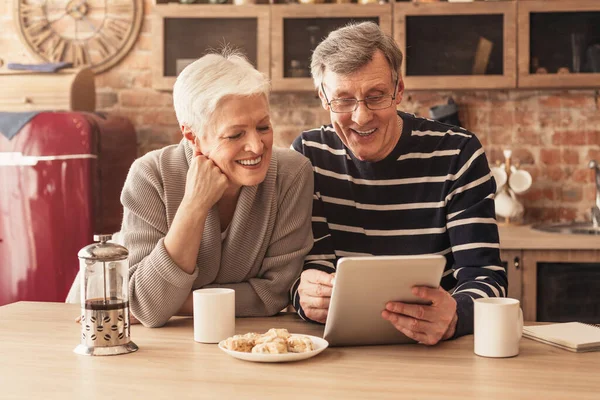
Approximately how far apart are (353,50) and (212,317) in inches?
31.2

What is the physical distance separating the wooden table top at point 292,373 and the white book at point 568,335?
0.02 meters

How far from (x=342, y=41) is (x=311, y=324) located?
2.39ft

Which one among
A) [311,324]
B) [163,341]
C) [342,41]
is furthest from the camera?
[342,41]

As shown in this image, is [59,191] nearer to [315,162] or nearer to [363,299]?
[315,162]

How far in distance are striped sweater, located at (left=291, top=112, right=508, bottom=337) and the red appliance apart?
1.57 metres

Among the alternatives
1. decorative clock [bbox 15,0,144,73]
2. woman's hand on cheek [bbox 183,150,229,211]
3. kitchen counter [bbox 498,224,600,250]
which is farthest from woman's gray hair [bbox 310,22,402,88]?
decorative clock [bbox 15,0,144,73]

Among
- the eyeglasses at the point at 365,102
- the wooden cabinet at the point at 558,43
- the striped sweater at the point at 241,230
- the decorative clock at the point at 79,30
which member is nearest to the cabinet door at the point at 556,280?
the wooden cabinet at the point at 558,43

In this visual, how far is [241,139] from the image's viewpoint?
1839 millimetres

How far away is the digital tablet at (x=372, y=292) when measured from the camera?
147cm

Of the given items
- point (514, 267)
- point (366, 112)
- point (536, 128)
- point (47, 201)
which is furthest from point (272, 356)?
point (536, 128)

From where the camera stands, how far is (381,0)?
3.76m

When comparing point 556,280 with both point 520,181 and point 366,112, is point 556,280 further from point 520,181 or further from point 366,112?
point 366,112

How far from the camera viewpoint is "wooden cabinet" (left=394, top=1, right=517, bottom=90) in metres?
3.61

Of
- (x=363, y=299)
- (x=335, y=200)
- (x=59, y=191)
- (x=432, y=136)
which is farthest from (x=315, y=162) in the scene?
(x=59, y=191)
